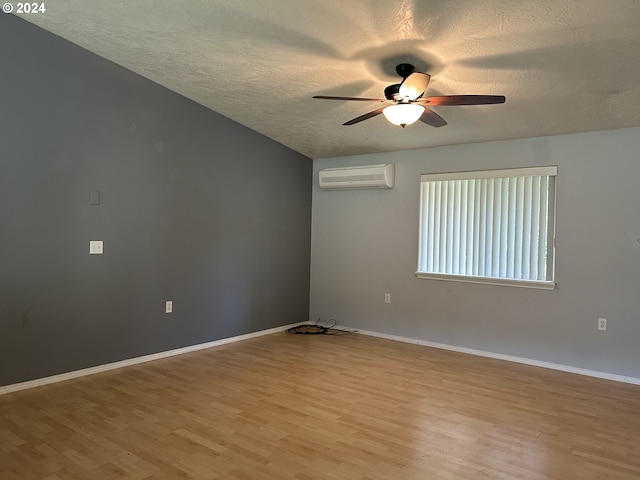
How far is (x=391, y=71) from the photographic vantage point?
319cm

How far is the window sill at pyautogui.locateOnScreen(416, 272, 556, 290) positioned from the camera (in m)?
4.11

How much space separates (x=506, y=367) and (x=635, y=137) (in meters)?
2.40

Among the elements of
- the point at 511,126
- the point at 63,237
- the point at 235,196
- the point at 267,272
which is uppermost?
the point at 511,126

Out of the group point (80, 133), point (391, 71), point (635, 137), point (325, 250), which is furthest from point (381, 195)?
point (80, 133)

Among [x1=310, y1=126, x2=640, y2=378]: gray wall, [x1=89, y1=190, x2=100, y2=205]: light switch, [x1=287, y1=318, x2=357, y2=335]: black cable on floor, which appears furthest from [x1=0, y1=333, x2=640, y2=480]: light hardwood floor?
[x1=89, y1=190, x2=100, y2=205]: light switch

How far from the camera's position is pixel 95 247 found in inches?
142

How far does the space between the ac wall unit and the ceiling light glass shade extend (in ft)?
7.05

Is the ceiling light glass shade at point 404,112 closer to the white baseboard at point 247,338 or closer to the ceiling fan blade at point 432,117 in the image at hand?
the ceiling fan blade at point 432,117

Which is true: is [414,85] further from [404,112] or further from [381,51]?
[381,51]

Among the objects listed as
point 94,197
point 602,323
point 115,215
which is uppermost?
point 94,197

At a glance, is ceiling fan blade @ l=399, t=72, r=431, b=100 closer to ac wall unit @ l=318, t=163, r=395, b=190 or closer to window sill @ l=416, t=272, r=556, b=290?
ac wall unit @ l=318, t=163, r=395, b=190

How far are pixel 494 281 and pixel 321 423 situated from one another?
261 cm

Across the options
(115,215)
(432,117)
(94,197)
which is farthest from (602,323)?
(94,197)

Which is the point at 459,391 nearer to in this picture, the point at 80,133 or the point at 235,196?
the point at 235,196
